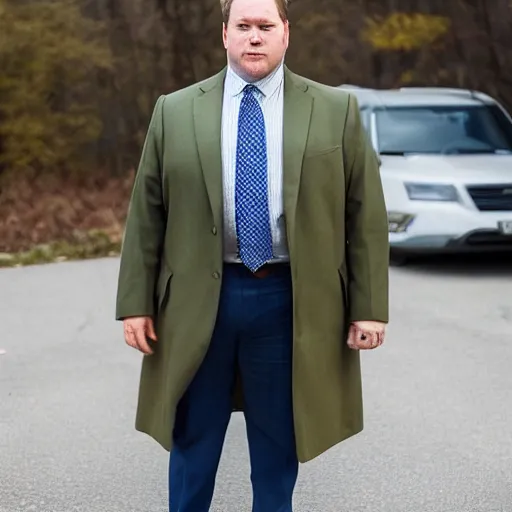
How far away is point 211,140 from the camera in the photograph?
115 inches

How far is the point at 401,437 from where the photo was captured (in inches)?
188

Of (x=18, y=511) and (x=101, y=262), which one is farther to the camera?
(x=101, y=262)

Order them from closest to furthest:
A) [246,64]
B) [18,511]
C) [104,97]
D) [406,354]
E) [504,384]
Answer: [246,64] < [18,511] < [504,384] < [406,354] < [104,97]

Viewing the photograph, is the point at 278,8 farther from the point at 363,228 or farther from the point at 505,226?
the point at 505,226

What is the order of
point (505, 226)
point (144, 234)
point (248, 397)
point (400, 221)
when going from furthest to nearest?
point (400, 221) < point (505, 226) < point (248, 397) < point (144, 234)

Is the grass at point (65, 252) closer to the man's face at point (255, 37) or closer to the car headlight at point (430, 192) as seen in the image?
the car headlight at point (430, 192)

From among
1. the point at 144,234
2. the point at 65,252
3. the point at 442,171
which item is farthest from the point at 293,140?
the point at 65,252

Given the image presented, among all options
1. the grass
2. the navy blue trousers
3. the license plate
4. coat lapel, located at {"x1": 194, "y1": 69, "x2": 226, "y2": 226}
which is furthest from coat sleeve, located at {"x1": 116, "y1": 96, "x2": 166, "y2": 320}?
the grass

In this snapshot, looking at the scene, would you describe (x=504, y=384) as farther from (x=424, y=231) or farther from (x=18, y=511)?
(x=424, y=231)

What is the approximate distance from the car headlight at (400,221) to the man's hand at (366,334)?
648cm

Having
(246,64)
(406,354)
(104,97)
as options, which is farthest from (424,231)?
(104,97)

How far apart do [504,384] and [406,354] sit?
84cm

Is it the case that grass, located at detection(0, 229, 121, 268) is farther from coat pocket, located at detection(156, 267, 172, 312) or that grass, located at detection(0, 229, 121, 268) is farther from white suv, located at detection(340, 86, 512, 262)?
coat pocket, located at detection(156, 267, 172, 312)

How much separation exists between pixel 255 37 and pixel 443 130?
26.0 ft
